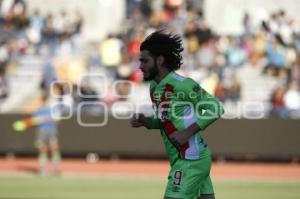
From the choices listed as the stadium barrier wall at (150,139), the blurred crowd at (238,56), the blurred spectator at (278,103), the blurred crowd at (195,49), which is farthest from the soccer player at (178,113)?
the blurred spectator at (278,103)

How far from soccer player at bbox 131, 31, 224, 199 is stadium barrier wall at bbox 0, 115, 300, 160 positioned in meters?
16.4

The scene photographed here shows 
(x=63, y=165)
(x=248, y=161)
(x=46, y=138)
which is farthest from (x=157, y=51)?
(x=248, y=161)

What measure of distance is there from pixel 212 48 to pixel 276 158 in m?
4.01

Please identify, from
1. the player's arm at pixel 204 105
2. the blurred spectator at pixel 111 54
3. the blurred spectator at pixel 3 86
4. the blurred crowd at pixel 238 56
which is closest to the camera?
the player's arm at pixel 204 105

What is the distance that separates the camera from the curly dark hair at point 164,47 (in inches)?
273

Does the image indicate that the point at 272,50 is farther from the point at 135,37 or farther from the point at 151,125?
the point at 151,125

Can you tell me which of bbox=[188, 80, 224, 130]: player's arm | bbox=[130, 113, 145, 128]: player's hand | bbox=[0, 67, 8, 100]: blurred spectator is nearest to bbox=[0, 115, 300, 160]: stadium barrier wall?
bbox=[0, 67, 8, 100]: blurred spectator

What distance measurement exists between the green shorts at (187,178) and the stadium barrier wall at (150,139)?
1641 cm

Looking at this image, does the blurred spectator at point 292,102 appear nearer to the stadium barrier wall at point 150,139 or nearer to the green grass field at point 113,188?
the stadium barrier wall at point 150,139

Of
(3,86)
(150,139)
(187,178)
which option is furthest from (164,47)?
(3,86)

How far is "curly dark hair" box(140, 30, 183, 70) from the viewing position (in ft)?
22.7

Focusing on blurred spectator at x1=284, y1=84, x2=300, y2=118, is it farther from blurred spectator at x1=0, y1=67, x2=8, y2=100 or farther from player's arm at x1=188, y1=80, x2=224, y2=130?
player's arm at x1=188, y1=80, x2=224, y2=130

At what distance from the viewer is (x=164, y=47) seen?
694cm

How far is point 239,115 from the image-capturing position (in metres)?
23.8
